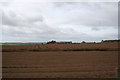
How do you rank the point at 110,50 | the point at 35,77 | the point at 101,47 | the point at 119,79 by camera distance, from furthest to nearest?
the point at 101,47 → the point at 110,50 → the point at 35,77 → the point at 119,79

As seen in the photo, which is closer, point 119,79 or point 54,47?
point 119,79

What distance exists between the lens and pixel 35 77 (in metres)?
7.13

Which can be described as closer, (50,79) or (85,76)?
(50,79)

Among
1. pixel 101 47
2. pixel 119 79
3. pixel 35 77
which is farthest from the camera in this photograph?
pixel 101 47

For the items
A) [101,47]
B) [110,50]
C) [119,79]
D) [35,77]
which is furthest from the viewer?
[101,47]

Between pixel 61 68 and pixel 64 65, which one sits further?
pixel 64 65

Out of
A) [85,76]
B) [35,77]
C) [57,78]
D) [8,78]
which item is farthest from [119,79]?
[8,78]

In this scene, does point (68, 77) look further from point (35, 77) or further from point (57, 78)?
point (35, 77)

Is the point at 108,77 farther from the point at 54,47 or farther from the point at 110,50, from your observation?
the point at 54,47

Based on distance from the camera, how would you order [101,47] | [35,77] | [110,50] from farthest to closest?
[101,47], [110,50], [35,77]

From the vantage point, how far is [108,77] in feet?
22.9

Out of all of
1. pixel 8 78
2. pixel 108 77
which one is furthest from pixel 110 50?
pixel 8 78

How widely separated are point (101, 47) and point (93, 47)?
971 mm

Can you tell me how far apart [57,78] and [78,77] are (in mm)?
1002
